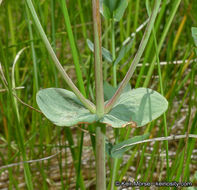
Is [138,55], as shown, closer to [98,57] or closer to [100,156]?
[98,57]

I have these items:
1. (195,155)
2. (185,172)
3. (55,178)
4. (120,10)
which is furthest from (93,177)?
(120,10)

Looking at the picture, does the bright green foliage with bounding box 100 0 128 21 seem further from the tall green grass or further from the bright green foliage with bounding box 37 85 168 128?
the bright green foliage with bounding box 37 85 168 128

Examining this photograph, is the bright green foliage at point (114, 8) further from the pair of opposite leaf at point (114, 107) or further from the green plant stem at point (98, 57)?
the green plant stem at point (98, 57)

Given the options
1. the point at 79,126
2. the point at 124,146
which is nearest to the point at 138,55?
the point at 124,146

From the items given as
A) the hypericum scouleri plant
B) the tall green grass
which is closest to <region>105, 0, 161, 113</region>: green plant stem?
the hypericum scouleri plant

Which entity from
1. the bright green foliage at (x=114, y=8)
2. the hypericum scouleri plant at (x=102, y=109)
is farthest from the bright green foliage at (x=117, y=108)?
the bright green foliage at (x=114, y=8)

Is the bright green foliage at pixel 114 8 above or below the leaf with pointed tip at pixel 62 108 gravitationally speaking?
above
